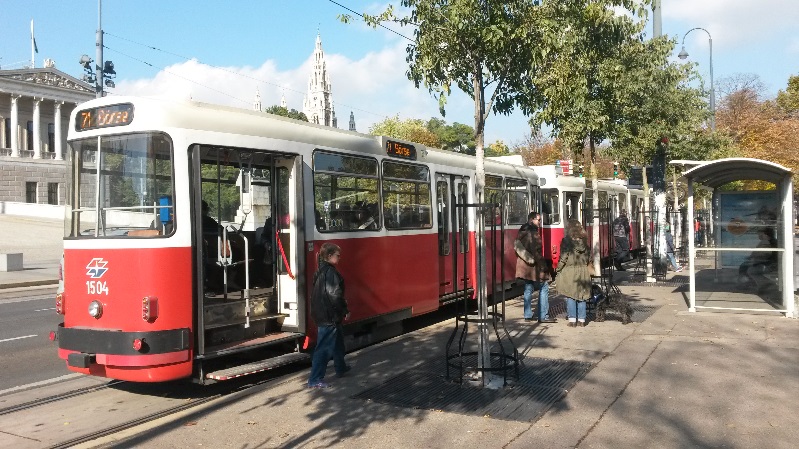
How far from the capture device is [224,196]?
8344 mm

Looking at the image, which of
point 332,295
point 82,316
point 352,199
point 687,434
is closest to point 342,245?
point 352,199

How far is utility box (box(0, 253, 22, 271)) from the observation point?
2686 cm

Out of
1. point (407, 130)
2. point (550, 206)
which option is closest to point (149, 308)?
point (550, 206)

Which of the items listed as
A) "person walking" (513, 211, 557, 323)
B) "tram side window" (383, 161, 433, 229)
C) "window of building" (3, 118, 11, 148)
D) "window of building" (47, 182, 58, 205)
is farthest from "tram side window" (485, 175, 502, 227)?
"window of building" (3, 118, 11, 148)

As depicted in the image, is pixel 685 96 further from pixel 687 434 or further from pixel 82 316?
pixel 82 316

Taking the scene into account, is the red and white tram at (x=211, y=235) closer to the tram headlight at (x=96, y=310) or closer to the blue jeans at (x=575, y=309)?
the tram headlight at (x=96, y=310)

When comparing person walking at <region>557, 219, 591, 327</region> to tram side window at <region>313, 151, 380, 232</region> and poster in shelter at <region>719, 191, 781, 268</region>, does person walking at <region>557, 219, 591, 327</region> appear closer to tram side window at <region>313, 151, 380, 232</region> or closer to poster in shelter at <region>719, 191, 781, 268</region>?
tram side window at <region>313, 151, 380, 232</region>

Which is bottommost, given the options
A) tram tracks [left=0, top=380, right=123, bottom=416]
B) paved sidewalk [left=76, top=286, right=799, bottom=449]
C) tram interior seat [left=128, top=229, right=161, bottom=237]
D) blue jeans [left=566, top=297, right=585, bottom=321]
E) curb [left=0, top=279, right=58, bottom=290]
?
tram tracks [left=0, top=380, right=123, bottom=416]

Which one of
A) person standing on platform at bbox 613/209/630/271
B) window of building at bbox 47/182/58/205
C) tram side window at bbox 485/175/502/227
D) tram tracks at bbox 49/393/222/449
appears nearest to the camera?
tram tracks at bbox 49/393/222/449

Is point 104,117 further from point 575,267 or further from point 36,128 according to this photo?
point 36,128

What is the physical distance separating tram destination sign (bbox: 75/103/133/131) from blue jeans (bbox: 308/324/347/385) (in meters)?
3.14

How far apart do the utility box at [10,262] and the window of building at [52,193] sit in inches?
1577

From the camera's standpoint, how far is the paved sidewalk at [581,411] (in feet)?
18.8

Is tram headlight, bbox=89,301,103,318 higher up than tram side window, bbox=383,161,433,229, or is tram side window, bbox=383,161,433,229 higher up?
tram side window, bbox=383,161,433,229
